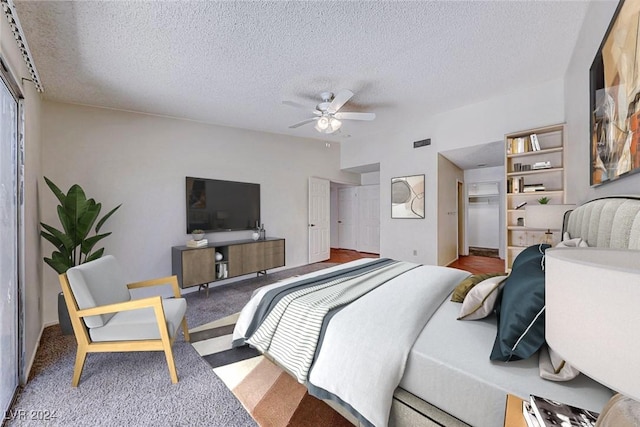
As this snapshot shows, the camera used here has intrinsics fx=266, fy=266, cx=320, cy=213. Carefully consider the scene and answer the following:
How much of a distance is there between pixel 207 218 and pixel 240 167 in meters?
1.07

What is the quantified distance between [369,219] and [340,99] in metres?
4.68

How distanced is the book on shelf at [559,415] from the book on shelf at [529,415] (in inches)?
0.5

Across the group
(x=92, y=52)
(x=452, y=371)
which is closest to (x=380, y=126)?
(x=92, y=52)

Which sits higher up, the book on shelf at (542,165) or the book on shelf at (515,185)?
the book on shelf at (542,165)

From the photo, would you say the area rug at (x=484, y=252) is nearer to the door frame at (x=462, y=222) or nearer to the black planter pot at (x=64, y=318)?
the door frame at (x=462, y=222)

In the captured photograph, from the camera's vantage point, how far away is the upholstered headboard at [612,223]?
1.01 metres

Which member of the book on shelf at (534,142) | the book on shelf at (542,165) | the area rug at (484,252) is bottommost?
the area rug at (484,252)

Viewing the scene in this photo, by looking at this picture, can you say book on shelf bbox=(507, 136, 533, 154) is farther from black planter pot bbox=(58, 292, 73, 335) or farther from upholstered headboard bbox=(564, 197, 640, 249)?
black planter pot bbox=(58, 292, 73, 335)

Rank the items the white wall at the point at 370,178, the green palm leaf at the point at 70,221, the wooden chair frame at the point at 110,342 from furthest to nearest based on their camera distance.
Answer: the white wall at the point at 370,178 < the green palm leaf at the point at 70,221 < the wooden chair frame at the point at 110,342

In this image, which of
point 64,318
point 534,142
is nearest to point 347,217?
point 534,142

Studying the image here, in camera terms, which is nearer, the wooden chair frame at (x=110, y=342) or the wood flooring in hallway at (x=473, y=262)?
the wooden chair frame at (x=110, y=342)

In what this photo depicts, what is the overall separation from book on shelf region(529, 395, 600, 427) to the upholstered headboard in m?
0.60

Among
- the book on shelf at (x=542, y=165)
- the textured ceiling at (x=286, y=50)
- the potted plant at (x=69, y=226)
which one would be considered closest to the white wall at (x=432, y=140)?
the textured ceiling at (x=286, y=50)

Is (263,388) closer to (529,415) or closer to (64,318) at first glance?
(529,415)
